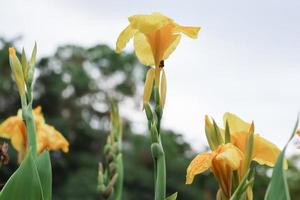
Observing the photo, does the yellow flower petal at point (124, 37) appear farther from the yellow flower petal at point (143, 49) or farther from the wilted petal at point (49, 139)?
the wilted petal at point (49, 139)

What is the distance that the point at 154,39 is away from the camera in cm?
101

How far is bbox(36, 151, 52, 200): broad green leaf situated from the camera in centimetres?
100

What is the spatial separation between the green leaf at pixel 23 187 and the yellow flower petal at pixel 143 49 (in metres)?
0.25

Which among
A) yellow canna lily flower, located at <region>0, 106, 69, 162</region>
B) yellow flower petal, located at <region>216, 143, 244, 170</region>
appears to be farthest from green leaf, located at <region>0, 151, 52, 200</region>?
yellow canna lily flower, located at <region>0, 106, 69, 162</region>

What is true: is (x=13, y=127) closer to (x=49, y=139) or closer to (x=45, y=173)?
(x=49, y=139)

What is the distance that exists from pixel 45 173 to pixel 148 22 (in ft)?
0.96

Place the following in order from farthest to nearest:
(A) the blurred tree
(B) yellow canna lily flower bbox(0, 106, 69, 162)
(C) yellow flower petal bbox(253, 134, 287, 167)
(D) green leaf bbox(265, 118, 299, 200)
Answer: (A) the blurred tree, (B) yellow canna lily flower bbox(0, 106, 69, 162), (C) yellow flower petal bbox(253, 134, 287, 167), (D) green leaf bbox(265, 118, 299, 200)

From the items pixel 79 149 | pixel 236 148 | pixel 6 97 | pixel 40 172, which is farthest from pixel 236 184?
pixel 79 149

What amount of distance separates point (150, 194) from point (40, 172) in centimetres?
1092

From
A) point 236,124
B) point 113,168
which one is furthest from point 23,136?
point 236,124

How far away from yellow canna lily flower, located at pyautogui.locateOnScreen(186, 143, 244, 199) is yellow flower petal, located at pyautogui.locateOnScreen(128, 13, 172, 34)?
0.69ft

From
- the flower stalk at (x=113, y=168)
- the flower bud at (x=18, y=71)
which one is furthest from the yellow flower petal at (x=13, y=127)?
the flower bud at (x=18, y=71)

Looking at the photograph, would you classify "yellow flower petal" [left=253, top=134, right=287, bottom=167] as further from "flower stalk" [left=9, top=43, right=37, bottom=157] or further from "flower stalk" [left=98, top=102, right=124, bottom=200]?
"flower stalk" [left=98, top=102, right=124, bottom=200]

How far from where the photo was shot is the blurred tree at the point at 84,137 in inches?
438
